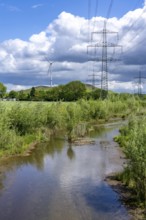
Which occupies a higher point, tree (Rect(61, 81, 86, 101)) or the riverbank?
tree (Rect(61, 81, 86, 101))

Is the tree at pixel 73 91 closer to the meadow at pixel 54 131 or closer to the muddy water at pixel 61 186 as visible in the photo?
the meadow at pixel 54 131

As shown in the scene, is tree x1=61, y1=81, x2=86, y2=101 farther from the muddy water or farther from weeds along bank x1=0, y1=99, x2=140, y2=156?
the muddy water

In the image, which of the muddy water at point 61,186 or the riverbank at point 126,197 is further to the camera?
the muddy water at point 61,186

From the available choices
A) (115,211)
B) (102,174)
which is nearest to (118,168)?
(102,174)

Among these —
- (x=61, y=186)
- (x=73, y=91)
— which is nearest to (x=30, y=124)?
(x=61, y=186)

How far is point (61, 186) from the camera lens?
2214cm

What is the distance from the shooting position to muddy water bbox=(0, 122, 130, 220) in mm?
17578

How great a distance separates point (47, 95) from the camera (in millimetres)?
145750

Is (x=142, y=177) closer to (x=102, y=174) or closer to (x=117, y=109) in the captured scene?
(x=102, y=174)

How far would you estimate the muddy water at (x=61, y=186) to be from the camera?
17.6 meters

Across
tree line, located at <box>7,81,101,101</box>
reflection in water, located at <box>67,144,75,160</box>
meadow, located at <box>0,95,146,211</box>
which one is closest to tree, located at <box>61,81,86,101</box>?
tree line, located at <box>7,81,101,101</box>

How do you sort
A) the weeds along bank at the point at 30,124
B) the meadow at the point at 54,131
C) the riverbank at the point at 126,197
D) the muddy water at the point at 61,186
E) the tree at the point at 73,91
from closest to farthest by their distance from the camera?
the riverbank at the point at 126,197
the muddy water at the point at 61,186
the meadow at the point at 54,131
the weeds along bank at the point at 30,124
the tree at the point at 73,91

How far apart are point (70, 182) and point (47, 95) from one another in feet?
406

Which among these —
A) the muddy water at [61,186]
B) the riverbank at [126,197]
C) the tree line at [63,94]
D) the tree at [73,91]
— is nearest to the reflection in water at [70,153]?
the muddy water at [61,186]
